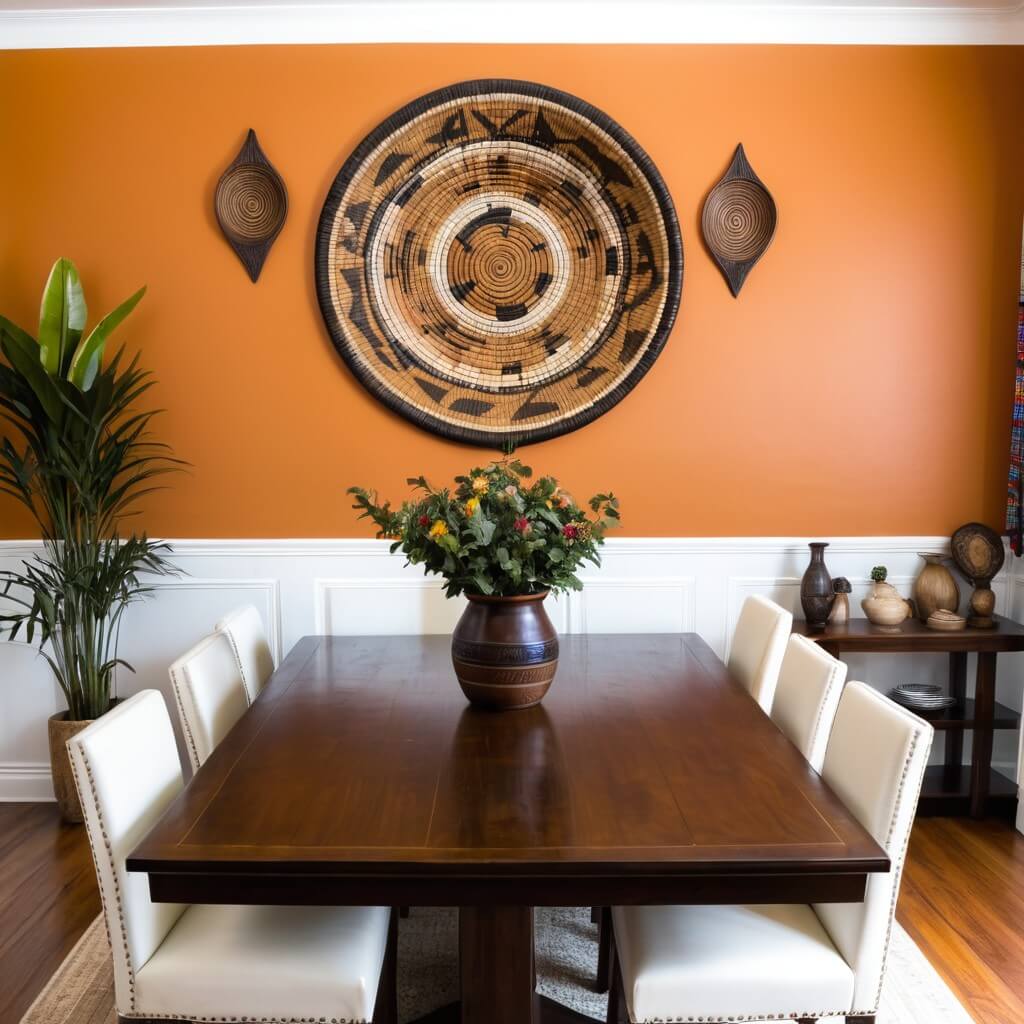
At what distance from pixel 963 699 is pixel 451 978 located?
216 centimetres

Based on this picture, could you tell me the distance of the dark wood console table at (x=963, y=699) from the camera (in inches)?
116

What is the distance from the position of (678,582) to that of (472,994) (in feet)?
6.38

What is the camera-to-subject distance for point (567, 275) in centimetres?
324

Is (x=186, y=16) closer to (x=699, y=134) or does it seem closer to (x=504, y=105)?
(x=504, y=105)

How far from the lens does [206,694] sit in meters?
2.04

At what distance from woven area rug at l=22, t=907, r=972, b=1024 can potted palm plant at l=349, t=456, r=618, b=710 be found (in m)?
0.79

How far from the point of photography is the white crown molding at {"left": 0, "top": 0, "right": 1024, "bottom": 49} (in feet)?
9.89

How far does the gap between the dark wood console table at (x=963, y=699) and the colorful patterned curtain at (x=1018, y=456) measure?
330mm

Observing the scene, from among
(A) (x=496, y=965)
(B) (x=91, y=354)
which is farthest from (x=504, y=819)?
(B) (x=91, y=354)

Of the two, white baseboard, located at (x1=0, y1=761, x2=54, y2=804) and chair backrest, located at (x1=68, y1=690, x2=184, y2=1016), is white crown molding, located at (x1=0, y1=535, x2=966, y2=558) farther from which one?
chair backrest, located at (x1=68, y1=690, x2=184, y2=1016)

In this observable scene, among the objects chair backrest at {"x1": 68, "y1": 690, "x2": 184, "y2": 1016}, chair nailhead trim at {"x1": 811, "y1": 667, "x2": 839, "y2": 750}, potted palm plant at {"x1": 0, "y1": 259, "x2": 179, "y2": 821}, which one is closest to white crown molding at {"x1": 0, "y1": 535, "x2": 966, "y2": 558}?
potted palm plant at {"x1": 0, "y1": 259, "x2": 179, "y2": 821}

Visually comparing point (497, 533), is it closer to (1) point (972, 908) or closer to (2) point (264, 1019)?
(2) point (264, 1019)

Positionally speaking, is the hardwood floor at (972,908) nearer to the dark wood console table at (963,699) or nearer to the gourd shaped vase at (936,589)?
the dark wood console table at (963,699)

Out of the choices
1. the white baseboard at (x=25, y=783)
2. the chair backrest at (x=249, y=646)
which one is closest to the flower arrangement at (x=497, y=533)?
the chair backrest at (x=249, y=646)
